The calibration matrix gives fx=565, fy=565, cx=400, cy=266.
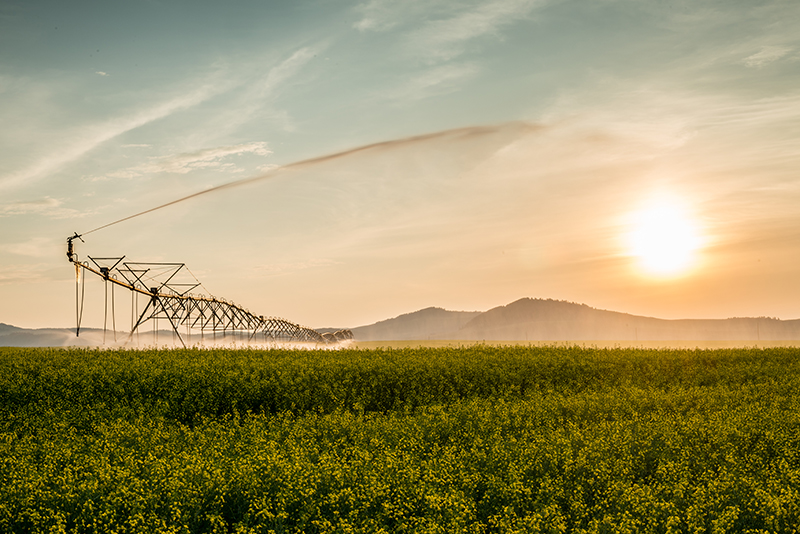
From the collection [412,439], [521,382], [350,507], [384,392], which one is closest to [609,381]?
[521,382]

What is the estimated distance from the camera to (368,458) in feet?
33.2

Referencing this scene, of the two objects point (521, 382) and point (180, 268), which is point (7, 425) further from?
point (180, 268)

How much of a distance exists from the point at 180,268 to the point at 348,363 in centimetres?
2675

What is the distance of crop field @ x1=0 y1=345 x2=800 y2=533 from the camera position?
792cm

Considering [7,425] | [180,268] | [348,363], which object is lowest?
[7,425]

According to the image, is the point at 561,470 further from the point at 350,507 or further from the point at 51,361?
the point at 51,361

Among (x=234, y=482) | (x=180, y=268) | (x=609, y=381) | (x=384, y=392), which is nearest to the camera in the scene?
(x=234, y=482)

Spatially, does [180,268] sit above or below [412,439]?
above

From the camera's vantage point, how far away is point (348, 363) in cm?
2367

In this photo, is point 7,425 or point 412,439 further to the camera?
point 7,425

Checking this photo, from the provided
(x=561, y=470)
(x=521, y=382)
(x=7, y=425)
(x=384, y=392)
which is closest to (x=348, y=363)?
(x=384, y=392)

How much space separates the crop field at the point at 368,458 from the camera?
792cm

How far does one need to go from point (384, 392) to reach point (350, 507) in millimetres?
14093

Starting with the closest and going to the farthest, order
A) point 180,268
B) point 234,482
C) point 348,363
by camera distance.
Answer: point 234,482 < point 348,363 < point 180,268
